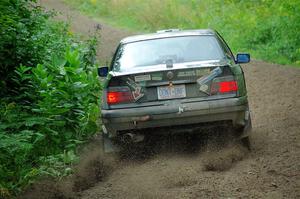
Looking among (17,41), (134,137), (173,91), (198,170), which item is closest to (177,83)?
(173,91)

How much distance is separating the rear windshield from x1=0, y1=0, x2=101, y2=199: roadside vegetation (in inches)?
32.2

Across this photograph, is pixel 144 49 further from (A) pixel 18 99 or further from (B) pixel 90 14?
(B) pixel 90 14

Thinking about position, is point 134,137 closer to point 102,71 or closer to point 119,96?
point 119,96

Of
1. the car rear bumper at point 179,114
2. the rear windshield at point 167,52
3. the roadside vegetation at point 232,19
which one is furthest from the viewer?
the roadside vegetation at point 232,19

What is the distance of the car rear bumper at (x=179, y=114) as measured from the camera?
660cm

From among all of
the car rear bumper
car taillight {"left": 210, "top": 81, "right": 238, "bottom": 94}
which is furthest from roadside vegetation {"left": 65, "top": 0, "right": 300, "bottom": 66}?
the car rear bumper

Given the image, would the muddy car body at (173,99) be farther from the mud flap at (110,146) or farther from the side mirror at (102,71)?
the side mirror at (102,71)

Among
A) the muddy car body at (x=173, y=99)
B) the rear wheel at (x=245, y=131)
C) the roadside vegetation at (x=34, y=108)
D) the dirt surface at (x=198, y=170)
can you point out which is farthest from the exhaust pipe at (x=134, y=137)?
the rear wheel at (x=245, y=131)

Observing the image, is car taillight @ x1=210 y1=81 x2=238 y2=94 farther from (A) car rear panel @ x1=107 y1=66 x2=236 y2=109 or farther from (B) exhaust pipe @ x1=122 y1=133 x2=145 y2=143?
(B) exhaust pipe @ x1=122 y1=133 x2=145 y2=143

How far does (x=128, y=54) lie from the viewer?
7.60 metres

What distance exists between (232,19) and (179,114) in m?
15.3

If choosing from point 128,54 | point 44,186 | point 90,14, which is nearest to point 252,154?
point 128,54

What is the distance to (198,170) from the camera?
6.47 m

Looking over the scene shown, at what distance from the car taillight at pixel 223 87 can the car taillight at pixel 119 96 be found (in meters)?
0.98
